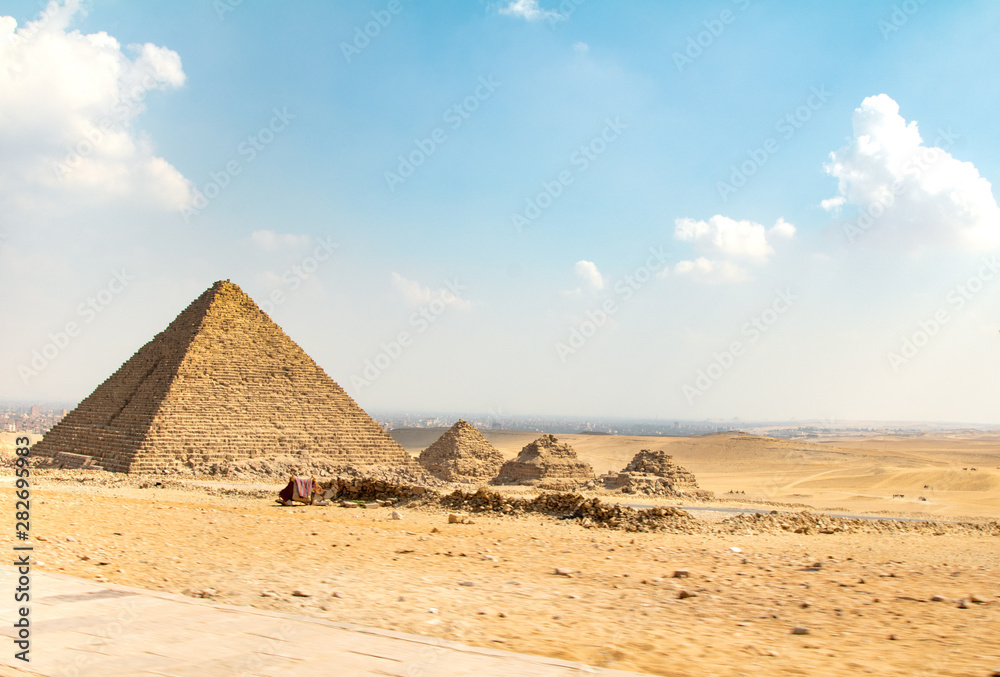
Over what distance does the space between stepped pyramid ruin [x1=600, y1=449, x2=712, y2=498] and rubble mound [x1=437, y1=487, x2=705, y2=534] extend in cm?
1830

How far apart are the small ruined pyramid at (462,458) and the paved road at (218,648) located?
36.3m

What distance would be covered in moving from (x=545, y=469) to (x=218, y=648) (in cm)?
3606

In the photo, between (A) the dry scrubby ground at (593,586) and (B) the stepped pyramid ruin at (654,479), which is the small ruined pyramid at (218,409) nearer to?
(B) the stepped pyramid ruin at (654,479)

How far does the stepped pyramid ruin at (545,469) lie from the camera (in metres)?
38.1

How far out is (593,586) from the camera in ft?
22.6

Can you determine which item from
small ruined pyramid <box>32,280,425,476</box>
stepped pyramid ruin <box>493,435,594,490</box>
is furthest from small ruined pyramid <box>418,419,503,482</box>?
small ruined pyramid <box>32,280,425,476</box>

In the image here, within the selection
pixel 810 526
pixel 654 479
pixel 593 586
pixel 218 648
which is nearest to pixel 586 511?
pixel 810 526

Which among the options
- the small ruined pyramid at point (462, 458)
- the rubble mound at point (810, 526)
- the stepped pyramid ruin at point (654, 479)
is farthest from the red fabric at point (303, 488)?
the small ruined pyramid at point (462, 458)

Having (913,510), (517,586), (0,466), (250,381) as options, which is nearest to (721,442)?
(913,510)

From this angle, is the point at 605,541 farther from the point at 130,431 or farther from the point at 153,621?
the point at 130,431

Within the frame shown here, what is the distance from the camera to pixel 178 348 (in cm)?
3316

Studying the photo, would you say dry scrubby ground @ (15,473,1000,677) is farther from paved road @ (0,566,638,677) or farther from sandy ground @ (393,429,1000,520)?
sandy ground @ (393,429,1000,520)

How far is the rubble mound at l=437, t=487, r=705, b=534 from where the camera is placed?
14641 mm

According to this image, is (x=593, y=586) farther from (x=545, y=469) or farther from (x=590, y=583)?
(x=545, y=469)
